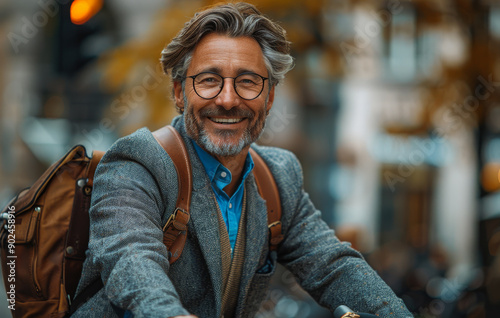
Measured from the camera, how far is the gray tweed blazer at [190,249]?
1.87m

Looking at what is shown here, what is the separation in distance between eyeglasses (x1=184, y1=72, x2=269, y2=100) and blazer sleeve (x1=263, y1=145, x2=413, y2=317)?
1.47 feet

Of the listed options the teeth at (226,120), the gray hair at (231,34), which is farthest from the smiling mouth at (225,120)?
the gray hair at (231,34)

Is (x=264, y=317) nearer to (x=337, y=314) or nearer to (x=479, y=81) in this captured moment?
(x=479, y=81)

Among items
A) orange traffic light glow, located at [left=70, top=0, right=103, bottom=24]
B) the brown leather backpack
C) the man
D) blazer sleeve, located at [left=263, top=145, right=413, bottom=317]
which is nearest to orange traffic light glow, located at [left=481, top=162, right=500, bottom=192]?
orange traffic light glow, located at [left=70, top=0, right=103, bottom=24]

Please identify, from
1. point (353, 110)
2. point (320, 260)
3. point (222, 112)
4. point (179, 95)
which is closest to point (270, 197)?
point (320, 260)

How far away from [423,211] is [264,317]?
841 cm

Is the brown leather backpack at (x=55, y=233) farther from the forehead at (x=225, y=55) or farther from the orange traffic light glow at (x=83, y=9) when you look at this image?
the orange traffic light glow at (x=83, y=9)

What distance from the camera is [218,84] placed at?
7.52 ft

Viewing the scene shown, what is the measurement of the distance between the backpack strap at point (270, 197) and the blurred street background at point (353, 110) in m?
2.07

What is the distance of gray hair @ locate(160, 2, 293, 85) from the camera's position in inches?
91.4

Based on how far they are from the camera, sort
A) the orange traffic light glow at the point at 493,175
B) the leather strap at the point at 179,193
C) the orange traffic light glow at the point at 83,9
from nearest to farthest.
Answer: the leather strap at the point at 179,193 < the orange traffic light glow at the point at 83,9 < the orange traffic light glow at the point at 493,175

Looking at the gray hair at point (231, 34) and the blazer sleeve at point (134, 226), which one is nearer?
the blazer sleeve at point (134, 226)

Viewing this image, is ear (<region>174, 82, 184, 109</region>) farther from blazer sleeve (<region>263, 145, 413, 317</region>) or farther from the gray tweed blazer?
blazer sleeve (<region>263, 145, 413, 317</region>)

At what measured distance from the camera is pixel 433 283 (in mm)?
6953
